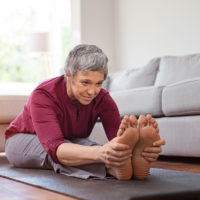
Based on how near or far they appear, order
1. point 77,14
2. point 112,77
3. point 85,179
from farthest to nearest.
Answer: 1. point 77,14
2. point 112,77
3. point 85,179

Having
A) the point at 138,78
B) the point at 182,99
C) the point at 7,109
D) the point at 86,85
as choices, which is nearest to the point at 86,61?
the point at 86,85

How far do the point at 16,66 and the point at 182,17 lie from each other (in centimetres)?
283

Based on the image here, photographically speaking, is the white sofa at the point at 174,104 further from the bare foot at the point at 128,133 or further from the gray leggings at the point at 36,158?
the bare foot at the point at 128,133

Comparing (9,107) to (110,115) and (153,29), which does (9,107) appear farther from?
(153,29)

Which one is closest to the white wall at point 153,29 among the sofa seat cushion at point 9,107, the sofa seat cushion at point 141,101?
the sofa seat cushion at point 141,101

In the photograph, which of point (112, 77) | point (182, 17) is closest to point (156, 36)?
point (182, 17)

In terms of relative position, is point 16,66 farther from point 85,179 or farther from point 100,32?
point 85,179

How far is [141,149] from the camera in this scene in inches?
61.7

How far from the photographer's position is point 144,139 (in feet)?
5.02

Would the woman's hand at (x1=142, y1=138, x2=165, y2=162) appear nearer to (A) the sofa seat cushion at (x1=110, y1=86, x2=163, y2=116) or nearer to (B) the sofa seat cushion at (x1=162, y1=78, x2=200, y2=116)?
(B) the sofa seat cushion at (x1=162, y1=78, x2=200, y2=116)

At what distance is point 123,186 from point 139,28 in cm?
370

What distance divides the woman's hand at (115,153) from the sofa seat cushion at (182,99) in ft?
3.38

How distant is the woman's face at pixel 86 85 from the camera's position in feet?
5.60

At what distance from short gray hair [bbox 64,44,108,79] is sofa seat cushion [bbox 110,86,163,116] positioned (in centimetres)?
109
